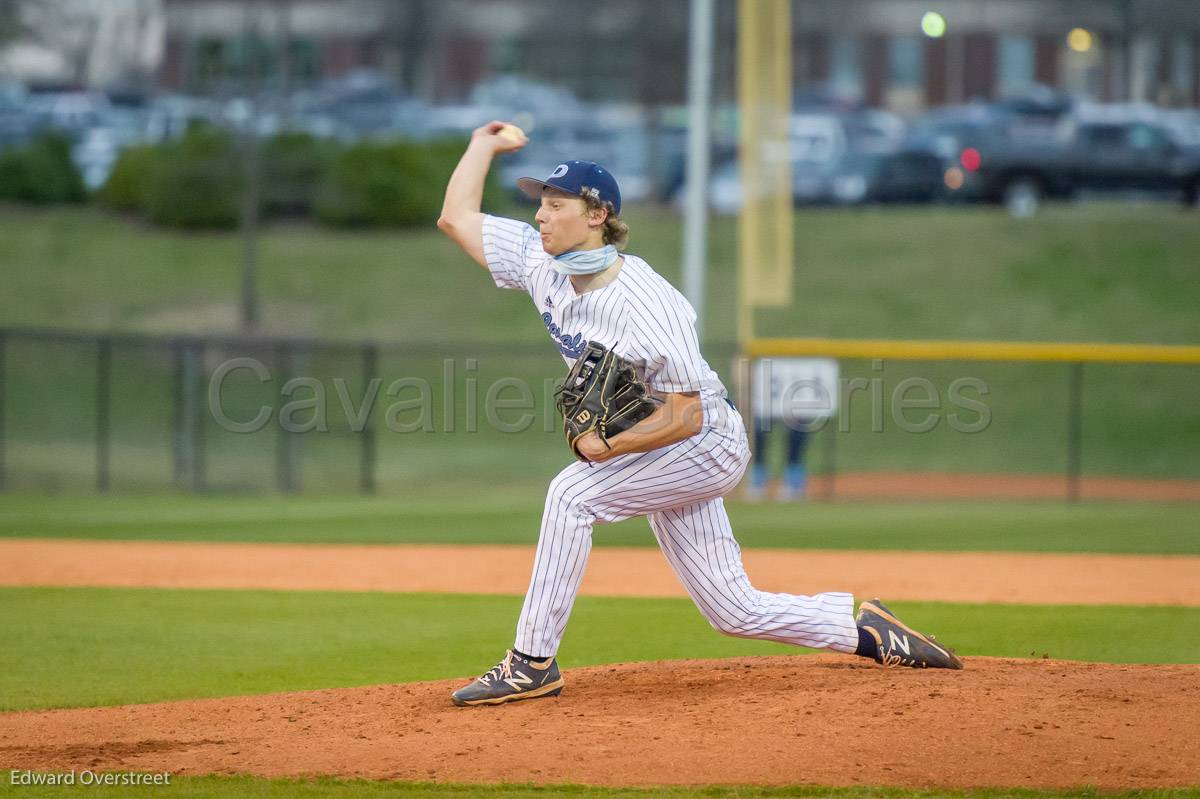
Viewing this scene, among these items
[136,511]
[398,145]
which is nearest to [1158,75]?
[398,145]

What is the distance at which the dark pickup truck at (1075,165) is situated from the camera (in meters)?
28.8

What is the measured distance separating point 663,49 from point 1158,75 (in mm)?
13568

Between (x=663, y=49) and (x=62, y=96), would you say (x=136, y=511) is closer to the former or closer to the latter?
(x=663, y=49)

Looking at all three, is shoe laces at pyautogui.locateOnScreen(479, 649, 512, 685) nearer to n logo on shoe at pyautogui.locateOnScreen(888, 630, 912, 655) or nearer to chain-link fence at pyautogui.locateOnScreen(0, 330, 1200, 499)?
n logo on shoe at pyautogui.locateOnScreen(888, 630, 912, 655)

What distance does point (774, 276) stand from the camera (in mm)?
20328

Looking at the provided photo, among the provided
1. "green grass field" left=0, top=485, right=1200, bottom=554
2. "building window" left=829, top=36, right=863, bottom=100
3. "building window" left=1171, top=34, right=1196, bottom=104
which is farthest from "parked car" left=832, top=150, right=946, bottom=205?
"building window" left=829, top=36, right=863, bottom=100

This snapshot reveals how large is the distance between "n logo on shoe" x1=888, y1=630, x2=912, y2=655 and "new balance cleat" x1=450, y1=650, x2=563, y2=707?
131 cm

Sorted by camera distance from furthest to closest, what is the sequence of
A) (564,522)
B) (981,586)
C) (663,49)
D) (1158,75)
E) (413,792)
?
(1158,75) < (663,49) < (981,586) < (564,522) < (413,792)

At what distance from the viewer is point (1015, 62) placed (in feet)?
149

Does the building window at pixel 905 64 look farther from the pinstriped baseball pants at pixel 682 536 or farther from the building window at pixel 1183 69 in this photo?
the pinstriped baseball pants at pixel 682 536

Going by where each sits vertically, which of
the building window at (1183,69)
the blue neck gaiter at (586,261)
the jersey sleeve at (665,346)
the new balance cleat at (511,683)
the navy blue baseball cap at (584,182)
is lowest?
the new balance cleat at (511,683)

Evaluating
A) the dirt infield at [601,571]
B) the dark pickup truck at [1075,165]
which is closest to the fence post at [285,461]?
the dirt infield at [601,571]

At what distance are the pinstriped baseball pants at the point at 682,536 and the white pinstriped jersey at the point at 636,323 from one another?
0.23m

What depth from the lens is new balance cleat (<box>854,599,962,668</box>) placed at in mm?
5508
